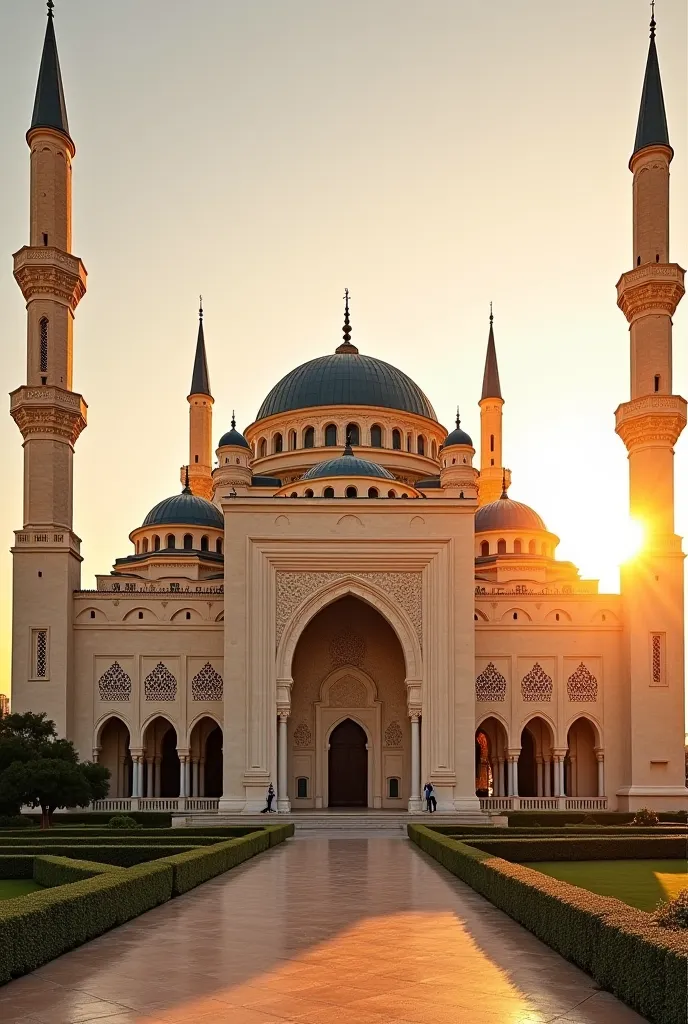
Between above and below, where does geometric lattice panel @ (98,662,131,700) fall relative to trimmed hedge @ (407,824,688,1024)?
above

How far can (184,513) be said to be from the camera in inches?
1324

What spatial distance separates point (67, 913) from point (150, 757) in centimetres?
2033

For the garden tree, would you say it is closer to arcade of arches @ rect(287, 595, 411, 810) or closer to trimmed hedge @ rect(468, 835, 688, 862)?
arcade of arches @ rect(287, 595, 411, 810)

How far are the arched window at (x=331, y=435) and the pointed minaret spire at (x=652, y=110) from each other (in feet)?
40.8

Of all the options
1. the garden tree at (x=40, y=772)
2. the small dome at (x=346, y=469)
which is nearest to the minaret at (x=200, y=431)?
the small dome at (x=346, y=469)

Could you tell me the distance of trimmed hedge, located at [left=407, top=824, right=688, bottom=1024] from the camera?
5.61 meters

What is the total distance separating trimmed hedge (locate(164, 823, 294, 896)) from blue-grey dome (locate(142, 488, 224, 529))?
16916 mm

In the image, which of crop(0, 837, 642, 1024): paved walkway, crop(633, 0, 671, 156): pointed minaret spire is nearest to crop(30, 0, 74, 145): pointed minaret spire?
crop(633, 0, 671, 156): pointed minaret spire

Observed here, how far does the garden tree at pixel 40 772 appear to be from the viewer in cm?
2028

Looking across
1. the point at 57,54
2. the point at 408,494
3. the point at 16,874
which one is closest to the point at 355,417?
the point at 408,494

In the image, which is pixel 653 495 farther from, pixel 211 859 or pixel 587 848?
pixel 211 859

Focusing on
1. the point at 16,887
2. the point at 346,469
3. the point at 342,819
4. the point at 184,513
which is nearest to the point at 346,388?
the point at 346,469

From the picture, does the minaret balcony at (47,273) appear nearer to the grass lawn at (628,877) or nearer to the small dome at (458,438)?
the small dome at (458,438)

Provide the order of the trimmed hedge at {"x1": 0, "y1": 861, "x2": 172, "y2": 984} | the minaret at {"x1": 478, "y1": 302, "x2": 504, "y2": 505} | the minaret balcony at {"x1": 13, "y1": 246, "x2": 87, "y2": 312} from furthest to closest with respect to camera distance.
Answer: the minaret at {"x1": 478, "y1": 302, "x2": 504, "y2": 505}, the minaret balcony at {"x1": 13, "y1": 246, "x2": 87, "y2": 312}, the trimmed hedge at {"x1": 0, "y1": 861, "x2": 172, "y2": 984}
